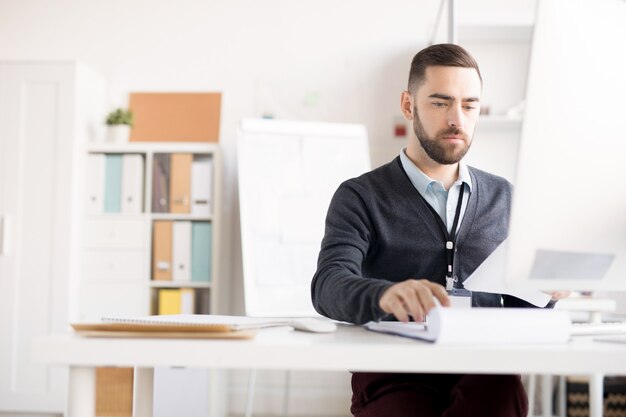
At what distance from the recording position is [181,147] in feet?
11.8

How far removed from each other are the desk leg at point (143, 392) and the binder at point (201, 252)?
2302 mm

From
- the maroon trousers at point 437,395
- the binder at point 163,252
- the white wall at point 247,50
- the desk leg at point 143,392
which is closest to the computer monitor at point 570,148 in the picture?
the maroon trousers at point 437,395

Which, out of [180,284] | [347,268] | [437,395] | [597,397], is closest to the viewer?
[437,395]

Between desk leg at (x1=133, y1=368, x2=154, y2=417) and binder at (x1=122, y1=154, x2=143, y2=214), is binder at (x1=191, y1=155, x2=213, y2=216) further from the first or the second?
desk leg at (x1=133, y1=368, x2=154, y2=417)

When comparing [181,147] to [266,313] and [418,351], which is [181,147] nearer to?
[266,313]

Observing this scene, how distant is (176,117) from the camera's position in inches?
150

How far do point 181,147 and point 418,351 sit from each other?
2.91m

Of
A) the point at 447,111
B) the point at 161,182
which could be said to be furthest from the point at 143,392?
the point at 161,182

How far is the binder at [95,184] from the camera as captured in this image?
3.61m

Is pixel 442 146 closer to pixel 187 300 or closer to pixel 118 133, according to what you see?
pixel 187 300

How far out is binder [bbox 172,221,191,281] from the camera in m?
3.57

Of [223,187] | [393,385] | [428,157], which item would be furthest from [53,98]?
[393,385]

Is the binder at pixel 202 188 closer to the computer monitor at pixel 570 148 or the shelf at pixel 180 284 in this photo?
the shelf at pixel 180 284

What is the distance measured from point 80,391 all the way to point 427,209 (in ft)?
2.86
